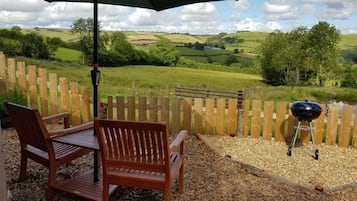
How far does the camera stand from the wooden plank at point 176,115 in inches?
192

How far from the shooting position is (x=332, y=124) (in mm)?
4535

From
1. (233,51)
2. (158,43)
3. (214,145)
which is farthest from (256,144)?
(233,51)

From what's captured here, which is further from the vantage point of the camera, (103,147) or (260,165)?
(260,165)

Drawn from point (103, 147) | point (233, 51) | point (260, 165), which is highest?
point (233, 51)

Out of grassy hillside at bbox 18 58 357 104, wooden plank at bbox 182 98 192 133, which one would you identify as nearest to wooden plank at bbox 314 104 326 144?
wooden plank at bbox 182 98 192 133

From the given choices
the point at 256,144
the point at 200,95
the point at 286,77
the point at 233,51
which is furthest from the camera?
the point at 233,51

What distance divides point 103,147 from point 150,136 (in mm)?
365

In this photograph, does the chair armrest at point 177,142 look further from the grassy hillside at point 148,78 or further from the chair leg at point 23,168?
the grassy hillside at point 148,78

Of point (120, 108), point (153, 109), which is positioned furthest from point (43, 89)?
point (153, 109)

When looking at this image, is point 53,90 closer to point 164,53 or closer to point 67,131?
point 67,131

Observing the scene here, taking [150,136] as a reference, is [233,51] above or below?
above

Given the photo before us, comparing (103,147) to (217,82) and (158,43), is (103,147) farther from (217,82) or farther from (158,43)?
(158,43)

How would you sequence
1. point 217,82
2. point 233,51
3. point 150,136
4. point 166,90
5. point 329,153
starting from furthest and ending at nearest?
1. point 233,51
2. point 217,82
3. point 166,90
4. point 329,153
5. point 150,136

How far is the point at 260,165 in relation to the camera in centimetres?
381
